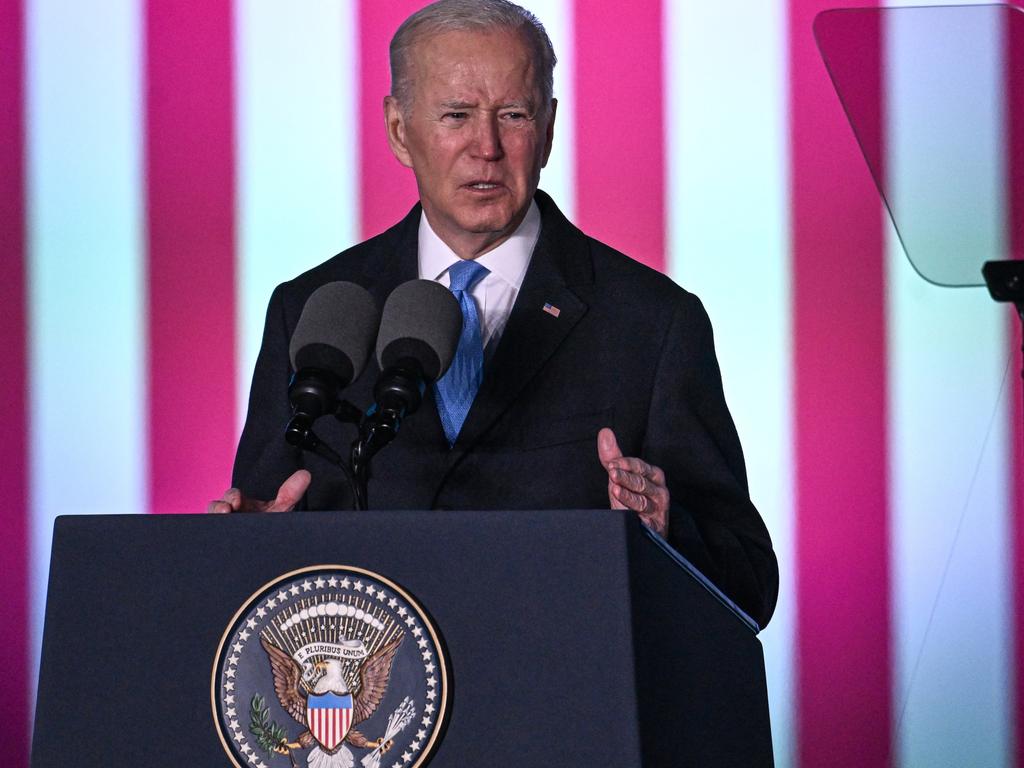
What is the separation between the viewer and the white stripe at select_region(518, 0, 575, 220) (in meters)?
2.62

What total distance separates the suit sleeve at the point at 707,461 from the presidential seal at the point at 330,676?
553mm

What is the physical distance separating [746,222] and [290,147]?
0.81 metres

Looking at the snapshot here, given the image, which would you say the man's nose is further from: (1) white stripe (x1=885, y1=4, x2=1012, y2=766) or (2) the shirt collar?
(1) white stripe (x1=885, y1=4, x2=1012, y2=766)

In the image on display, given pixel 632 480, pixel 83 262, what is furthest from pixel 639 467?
pixel 83 262

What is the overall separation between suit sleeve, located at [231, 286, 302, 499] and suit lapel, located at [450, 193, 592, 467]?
0.74ft

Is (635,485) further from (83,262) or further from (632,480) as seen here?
(83,262)

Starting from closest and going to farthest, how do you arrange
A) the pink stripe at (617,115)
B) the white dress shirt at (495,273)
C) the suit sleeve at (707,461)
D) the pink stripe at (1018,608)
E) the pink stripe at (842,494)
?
the suit sleeve at (707,461) < the white dress shirt at (495,273) < the pink stripe at (1018,608) < the pink stripe at (842,494) < the pink stripe at (617,115)

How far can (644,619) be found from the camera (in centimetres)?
112

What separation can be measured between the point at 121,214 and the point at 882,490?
1.41 metres

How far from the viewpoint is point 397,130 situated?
200cm

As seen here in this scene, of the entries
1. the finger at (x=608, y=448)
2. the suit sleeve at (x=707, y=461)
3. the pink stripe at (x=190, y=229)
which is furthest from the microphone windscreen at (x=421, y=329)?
the pink stripe at (x=190, y=229)

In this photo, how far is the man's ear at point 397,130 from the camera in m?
1.98

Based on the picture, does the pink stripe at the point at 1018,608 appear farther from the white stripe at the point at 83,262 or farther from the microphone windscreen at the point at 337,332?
the white stripe at the point at 83,262

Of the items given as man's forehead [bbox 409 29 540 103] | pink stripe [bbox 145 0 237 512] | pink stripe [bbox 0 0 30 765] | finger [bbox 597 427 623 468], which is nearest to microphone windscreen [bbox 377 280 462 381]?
finger [bbox 597 427 623 468]
